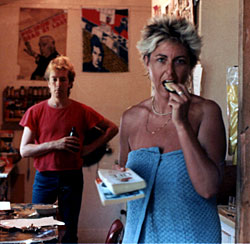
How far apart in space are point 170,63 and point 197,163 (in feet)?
0.95

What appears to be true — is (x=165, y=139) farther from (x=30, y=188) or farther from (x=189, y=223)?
(x=30, y=188)

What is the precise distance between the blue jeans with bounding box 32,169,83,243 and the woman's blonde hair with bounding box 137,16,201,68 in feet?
6.18

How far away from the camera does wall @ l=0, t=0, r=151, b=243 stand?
4750 mm

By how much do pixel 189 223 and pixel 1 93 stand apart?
3.92 meters

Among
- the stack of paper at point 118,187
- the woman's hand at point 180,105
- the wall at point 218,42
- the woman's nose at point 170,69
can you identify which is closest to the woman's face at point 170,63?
the woman's nose at point 170,69

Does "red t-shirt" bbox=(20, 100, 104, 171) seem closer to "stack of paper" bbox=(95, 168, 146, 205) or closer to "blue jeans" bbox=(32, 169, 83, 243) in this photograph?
"blue jeans" bbox=(32, 169, 83, 243)

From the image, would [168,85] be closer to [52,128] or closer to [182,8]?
[182,8]

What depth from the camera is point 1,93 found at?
15.5 ft

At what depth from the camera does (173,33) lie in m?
1.21

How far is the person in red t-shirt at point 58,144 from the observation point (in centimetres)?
295

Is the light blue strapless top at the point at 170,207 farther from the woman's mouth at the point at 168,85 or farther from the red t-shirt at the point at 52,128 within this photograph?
the red t-shirt at the point at 52,128

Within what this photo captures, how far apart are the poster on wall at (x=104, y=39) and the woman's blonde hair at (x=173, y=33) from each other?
145 inches

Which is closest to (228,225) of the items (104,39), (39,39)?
(104,39)

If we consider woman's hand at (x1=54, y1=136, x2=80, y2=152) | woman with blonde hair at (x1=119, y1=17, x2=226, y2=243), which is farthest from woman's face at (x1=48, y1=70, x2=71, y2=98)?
woman with blonde hair at (x1=119, y1=17, x2=226, y2=243)
